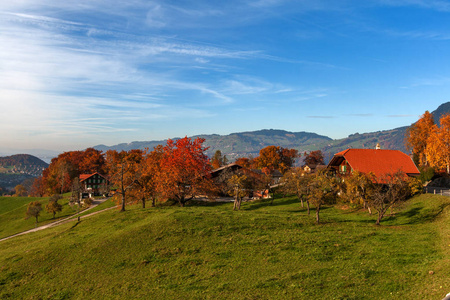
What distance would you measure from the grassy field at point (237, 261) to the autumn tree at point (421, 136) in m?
42.7

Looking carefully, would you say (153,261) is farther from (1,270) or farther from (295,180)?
(295,180)

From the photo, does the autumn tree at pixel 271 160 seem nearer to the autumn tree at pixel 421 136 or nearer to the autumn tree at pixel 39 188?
the autumn tree at pixel 421 136

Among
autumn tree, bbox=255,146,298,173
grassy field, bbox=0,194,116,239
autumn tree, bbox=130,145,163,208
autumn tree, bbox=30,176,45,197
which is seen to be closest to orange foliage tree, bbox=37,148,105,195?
autumn tree, bbox=30,176,45,197

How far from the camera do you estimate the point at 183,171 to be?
50.2 m

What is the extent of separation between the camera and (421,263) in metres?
19.4

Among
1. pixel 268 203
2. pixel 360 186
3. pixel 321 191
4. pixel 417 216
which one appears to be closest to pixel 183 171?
pixel 268 203

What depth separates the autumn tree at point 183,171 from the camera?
48.8 metres

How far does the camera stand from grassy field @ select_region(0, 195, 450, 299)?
16.8 m

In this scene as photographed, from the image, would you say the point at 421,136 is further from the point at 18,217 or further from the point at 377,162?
the point at 18,217

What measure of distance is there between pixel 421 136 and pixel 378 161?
23255 mm

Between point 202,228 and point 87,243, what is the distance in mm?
11380

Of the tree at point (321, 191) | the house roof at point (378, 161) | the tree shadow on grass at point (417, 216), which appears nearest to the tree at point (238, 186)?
the tree at point (321, 191)

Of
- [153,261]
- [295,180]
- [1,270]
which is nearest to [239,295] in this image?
[153,261]

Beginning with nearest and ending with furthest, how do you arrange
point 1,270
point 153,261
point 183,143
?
point 153,261 < point 1,270 < point 183,143
